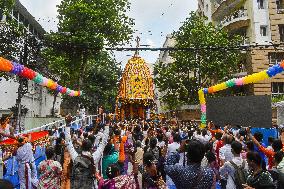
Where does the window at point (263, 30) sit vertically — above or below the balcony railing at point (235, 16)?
below

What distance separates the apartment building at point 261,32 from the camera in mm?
29959

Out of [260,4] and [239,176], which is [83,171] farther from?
[260,4]

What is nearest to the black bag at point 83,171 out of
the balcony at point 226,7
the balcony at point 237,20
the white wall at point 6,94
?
the white wall at point 6,94

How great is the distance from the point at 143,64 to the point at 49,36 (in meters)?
9.10

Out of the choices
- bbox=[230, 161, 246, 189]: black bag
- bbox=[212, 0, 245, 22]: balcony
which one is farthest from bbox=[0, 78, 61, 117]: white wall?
bbox=[212, 0, 245, 22]: balcony

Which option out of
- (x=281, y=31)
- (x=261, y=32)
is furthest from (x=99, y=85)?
(x=281, y=31)

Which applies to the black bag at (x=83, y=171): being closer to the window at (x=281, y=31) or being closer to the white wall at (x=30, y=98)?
the white wall at (x=30, y=98)

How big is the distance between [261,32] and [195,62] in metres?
7.32

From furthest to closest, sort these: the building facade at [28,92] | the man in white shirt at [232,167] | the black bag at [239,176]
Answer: the building facade at [28,92] → the man in white shirt at [232,167] → the black bag at [239,176]

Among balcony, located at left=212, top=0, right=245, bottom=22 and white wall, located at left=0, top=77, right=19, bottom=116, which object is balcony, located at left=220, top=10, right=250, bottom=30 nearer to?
balcony, located at left=212, top=0, right=245, bottom=22

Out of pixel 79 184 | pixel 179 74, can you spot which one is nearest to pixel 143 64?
pixel 179 74

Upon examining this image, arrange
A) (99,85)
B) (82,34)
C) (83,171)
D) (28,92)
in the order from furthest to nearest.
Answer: (99,85) → (82,34) → (28,92) → (83,171)

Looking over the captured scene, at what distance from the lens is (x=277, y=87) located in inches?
1182

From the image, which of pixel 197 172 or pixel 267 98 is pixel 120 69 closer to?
pixel 267 98
